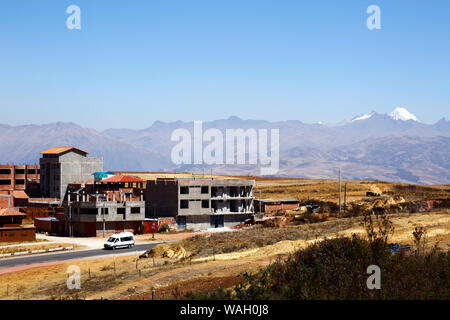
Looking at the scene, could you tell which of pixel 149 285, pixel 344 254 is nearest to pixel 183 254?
pixel 149 285

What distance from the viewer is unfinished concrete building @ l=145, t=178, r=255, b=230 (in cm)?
9294

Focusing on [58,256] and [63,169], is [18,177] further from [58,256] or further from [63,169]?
[58,256]

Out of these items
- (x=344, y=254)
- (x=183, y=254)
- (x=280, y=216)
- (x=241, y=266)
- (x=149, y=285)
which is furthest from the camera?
(x=280, y=216)

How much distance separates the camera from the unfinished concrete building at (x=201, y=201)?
305ft

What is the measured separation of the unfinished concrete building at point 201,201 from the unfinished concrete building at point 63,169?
1309 inches

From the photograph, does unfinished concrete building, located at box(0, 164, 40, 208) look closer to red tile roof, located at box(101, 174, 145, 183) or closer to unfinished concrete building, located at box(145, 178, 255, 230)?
red tile roof, located at box(101, 174, 145, 183)

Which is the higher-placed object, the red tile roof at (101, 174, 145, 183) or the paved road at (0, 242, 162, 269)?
the red tile roof at (101, 174, 145, 183)

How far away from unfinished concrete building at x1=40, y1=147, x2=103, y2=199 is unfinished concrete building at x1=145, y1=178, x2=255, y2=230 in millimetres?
33249

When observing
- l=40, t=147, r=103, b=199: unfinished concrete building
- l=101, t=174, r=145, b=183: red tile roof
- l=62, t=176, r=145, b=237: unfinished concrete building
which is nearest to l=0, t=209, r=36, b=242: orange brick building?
l=62, t=176, r=145, b=237: unfinished concrete building

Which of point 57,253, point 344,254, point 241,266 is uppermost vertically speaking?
point 344,254

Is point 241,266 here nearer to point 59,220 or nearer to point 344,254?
point 344,254

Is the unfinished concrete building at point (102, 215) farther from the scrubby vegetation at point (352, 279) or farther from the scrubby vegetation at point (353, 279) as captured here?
the scrubby vegetation at point (352, 279)
